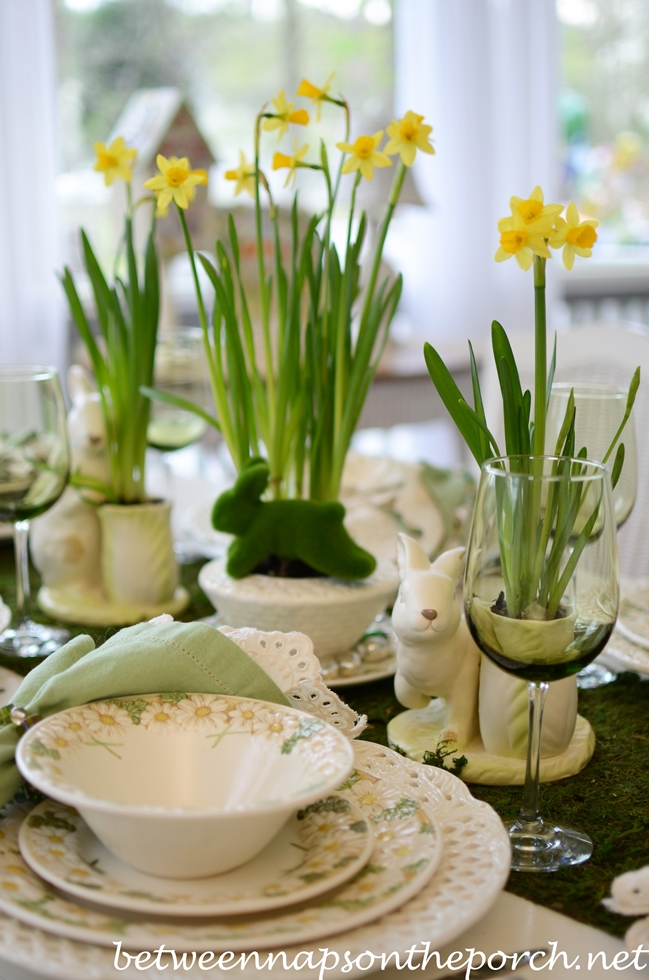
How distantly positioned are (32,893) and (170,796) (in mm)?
77

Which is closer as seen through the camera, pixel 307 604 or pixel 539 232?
pixel 539 232

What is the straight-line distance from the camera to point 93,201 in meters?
3.25

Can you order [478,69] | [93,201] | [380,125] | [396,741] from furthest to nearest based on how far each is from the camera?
[478,69], [93,201], [380,125], [396,741]

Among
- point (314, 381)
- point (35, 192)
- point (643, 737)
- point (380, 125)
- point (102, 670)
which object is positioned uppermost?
point (380, 125)

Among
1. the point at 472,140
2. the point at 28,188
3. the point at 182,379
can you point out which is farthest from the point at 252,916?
the point at 472,140

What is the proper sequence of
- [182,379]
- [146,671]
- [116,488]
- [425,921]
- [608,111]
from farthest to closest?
[608,111] → [182,379] → [116,488] → [146,671] → [425,921]

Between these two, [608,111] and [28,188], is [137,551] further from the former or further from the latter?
[608,111]

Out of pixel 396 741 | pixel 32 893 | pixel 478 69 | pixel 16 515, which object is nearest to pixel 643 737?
pixel 396 741

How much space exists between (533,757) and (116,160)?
619mm

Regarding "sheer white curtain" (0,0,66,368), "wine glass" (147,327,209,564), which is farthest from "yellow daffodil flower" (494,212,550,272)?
"sheer white curtain" (0,0,66,368)

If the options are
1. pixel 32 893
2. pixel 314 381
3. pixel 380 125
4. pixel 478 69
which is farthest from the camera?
pixel 478 69

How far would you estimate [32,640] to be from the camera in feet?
2.76

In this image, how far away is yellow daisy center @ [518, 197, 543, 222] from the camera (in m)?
0.53

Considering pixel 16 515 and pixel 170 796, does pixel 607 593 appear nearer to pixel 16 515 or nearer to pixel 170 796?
pixel 170 796
